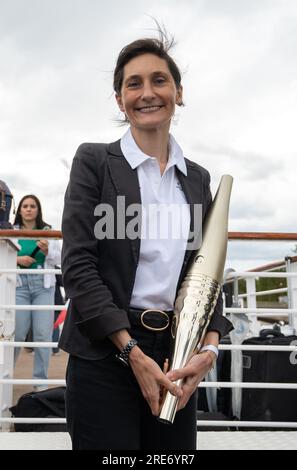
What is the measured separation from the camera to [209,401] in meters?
3.54

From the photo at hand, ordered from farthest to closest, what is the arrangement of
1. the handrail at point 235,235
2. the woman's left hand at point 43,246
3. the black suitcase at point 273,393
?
1. the woman's left hand at point 43,246
2. the black suitcase at point 273,393
3. the handrail at point 235,235

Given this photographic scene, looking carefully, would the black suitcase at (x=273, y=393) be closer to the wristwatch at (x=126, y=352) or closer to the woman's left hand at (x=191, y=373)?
the woman's left hand at (x=191, y=373)

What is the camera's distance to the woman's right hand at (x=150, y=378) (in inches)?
43.4

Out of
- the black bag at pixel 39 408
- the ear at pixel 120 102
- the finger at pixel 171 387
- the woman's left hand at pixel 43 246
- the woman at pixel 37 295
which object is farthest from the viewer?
the woman's left hand at pixel 43 246

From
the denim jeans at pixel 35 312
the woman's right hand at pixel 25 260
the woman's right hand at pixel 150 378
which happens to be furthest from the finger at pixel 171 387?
the woman's right hand at pixel 25 260

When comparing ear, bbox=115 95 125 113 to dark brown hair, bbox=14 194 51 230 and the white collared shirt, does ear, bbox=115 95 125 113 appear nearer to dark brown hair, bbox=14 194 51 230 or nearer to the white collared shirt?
the white collared shirt

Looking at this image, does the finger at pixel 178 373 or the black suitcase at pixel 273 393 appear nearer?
the finger at pixel 178 373

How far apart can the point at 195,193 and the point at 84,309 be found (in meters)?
0.44

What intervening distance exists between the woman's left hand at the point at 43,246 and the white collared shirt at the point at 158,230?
2.64 meters

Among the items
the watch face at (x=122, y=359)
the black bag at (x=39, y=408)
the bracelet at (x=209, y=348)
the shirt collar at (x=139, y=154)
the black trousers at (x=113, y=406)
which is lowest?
the black bag at (x=39, y=408)

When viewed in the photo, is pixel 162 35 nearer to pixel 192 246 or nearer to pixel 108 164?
pixel 108 164

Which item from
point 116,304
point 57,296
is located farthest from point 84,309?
point 57,296

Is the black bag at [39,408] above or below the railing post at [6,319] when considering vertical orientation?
below

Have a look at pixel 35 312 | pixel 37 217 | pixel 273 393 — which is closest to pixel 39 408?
pixel 35 312
